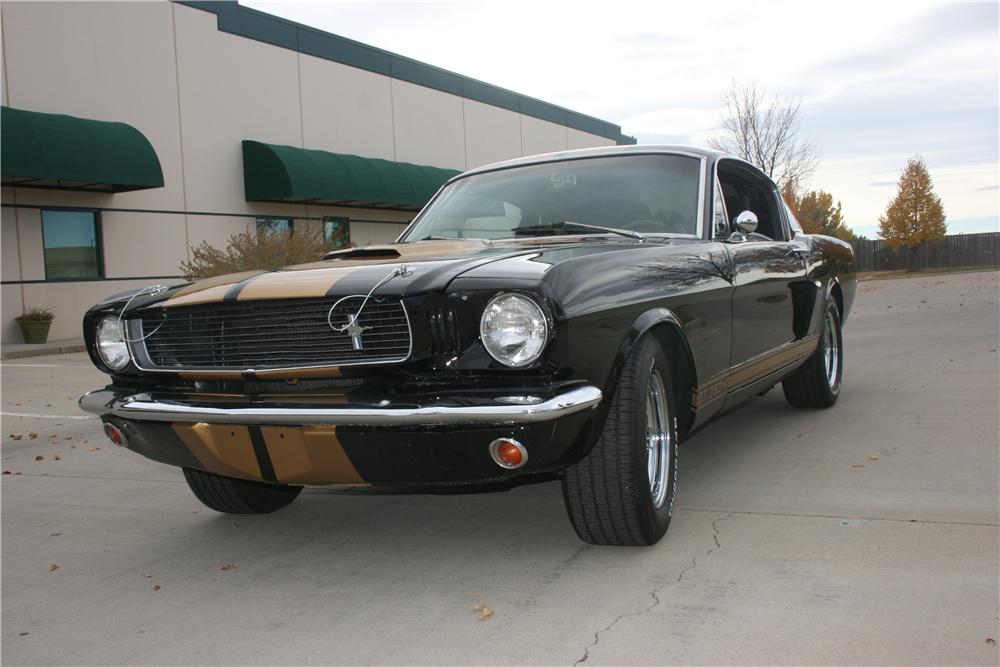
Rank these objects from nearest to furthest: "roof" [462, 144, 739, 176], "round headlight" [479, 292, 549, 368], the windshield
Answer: "round headlight" [479, 292, 549, 368], the windshield, "roof" [462, 144, 739, 176]

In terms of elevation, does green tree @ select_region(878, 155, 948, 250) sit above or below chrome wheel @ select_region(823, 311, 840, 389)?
above

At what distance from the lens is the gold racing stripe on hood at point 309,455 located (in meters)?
2.89

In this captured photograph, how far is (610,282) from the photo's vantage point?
3.12m

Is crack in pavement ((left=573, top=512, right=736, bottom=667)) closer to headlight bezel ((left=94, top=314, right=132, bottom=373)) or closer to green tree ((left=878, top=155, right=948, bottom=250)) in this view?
headlight bezel ((left=94, top=314, right=132, bottom=373))

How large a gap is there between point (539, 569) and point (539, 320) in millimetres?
958

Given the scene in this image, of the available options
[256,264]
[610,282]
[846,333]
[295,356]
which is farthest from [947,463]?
[256,264]

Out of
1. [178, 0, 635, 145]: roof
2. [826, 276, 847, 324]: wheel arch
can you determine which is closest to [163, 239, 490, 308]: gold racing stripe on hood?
[826, 276, 847, 324]: wheel arch

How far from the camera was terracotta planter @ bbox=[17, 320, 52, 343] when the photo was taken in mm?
15352

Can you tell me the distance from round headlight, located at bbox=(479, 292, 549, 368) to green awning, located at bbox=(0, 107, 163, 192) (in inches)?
531

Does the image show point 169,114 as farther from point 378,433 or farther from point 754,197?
point 378,433

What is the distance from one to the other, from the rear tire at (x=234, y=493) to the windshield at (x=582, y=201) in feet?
4.76

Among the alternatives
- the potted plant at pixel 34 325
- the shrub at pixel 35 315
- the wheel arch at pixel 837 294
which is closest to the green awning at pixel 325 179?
the shrub at pixel 35 315

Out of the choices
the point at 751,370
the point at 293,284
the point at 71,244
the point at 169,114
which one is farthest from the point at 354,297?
the point at 169,114

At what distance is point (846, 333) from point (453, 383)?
32.9ft
